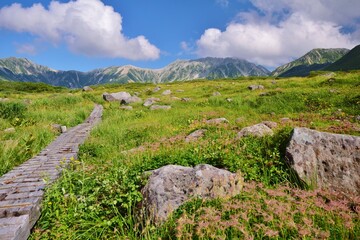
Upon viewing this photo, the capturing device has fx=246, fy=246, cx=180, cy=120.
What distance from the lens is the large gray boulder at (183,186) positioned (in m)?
4.86

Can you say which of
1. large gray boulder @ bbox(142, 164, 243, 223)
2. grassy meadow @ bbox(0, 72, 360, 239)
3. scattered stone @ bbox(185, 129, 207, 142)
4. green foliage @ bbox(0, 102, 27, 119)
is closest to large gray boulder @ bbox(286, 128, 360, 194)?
grassy meadow @ bbox(0, 72, 360, 239)

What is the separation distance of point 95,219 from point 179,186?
1801 millimetres

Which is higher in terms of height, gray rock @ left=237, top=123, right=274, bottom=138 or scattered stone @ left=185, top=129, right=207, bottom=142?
gray rock @ left=237, top=123, right=274, bottom=138

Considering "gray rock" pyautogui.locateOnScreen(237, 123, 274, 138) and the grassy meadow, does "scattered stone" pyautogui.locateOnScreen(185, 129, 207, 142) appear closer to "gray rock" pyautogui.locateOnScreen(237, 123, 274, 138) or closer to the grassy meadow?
the grassy meadow

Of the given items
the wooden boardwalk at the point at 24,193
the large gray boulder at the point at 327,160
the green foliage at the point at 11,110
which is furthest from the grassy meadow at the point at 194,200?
the green foliage at the point at 11,110

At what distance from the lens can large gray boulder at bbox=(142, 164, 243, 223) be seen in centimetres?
486

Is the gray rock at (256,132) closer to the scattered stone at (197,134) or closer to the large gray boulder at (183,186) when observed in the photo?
the scattered stone at (197,134)

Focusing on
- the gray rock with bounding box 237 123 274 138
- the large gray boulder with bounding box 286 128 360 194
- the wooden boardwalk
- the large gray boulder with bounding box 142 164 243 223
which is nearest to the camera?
the wooden boardwalk

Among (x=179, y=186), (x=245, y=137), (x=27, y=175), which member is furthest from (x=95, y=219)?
(x=245, y=137)

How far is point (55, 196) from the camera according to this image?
17.5 ft

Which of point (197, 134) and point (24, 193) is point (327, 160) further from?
point (24, 193)

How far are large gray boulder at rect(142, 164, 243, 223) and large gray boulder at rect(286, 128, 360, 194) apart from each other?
1.91m

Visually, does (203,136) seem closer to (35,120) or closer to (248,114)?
(248,114)

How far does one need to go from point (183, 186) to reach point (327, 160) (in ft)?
11.9
